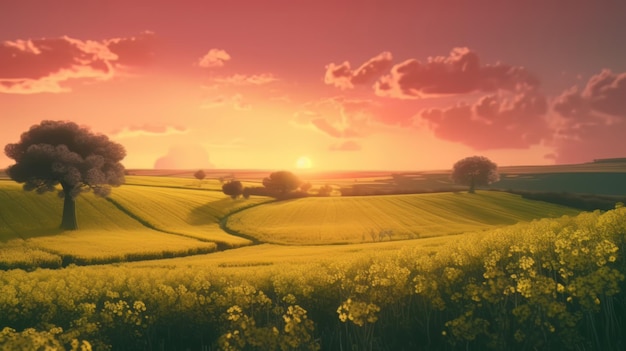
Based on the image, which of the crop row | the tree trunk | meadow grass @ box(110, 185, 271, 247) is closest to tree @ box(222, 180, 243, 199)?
meadow grass @ box(110, 185, 271, 247)

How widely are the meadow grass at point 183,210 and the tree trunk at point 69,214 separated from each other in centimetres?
835

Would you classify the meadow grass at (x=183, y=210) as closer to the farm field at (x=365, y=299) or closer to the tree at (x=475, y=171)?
the farm field at (x=365, y=299)

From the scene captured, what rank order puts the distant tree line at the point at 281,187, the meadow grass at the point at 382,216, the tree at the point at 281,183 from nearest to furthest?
the meadow grass at the point at 382,216
the distant tree line at the point at 281,187
the tree at the point at 281,183

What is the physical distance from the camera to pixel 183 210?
7725cm

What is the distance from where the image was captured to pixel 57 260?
40.8 m

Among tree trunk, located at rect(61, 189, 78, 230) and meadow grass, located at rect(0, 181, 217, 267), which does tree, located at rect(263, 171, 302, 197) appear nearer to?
meadow grass, located at rect(0, 181, 217, 267)

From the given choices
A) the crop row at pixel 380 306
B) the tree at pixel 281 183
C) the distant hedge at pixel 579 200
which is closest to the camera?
the crop row at pixel 380 306

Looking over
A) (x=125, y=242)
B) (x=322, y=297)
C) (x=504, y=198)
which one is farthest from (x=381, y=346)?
(x=504, y=198)

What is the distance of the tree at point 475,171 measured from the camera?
119 meters

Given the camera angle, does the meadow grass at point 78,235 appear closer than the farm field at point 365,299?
No

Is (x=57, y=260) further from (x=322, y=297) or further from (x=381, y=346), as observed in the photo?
(x=381, y=346)

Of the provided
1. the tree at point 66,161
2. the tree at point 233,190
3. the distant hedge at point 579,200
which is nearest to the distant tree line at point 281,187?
the tree at point 233,190

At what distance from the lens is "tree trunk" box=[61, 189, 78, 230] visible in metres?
60.2

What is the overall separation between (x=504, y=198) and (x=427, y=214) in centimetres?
3291
